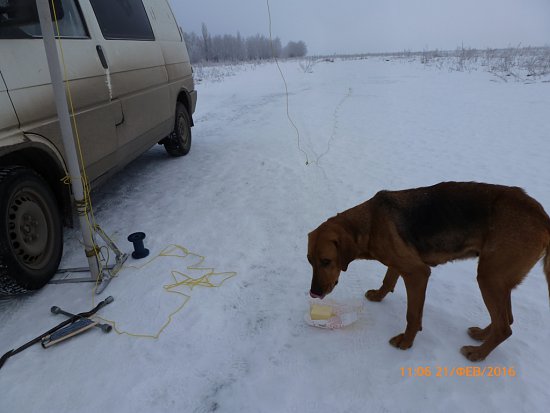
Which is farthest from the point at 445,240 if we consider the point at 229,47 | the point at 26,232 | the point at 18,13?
the point at 229,47

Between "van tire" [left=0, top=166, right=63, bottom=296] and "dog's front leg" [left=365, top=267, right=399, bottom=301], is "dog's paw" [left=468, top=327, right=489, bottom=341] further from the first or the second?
"van tire" [left=0, top=166, right=63, bottom=296]

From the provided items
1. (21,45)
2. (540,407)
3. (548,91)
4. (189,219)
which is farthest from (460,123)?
(21,45)

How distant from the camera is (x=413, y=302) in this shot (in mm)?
2318

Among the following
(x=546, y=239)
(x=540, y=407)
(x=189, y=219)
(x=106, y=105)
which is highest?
(x=106, y=105)

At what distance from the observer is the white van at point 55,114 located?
2533mm

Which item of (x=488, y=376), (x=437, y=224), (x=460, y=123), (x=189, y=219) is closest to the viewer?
(x=488, y=376)

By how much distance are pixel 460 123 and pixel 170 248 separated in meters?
7.57

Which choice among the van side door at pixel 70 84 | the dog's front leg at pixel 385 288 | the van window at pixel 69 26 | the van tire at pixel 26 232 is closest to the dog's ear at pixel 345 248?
the dog's front leg at pixel 385 288

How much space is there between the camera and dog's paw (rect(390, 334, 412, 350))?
2375 mm

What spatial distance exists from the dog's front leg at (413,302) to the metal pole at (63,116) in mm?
2473

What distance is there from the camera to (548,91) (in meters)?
12.0

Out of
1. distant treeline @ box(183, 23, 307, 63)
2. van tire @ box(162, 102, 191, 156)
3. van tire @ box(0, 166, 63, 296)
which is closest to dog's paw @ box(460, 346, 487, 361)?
van tire @ box(0, 166, 63, 296)

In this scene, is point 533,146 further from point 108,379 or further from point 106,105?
point 108,379
